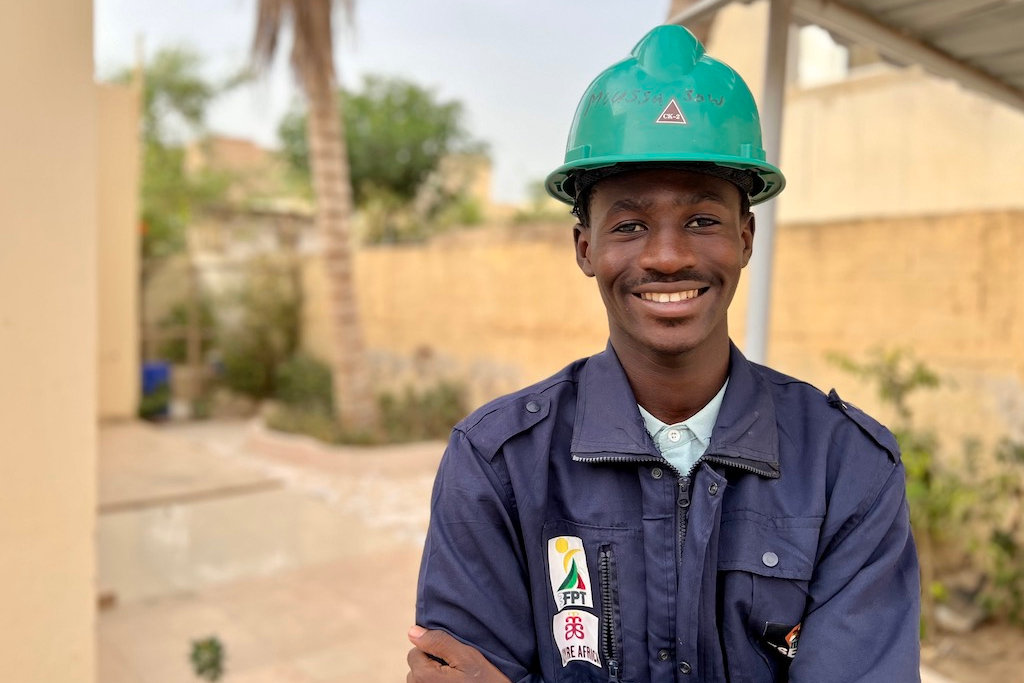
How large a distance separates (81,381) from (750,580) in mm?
2344

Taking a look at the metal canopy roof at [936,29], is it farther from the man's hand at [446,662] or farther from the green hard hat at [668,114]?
the man's hand at [446,662]

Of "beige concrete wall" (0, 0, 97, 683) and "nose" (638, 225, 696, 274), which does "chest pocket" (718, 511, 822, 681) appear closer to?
"nose" (638, 225, 696, 274)

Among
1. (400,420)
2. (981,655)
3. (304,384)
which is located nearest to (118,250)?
(304,384)

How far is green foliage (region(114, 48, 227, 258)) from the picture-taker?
64.5 ft

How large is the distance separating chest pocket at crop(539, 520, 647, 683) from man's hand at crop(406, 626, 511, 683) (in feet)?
0.44

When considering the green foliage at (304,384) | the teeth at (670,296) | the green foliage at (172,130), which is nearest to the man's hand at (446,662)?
the teeth at (670,296)

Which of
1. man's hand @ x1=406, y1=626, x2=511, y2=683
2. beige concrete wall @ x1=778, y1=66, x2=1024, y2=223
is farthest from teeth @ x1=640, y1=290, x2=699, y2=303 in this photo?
beige concrete wall @ x1=778, y1=66, x2=1024, y2=223

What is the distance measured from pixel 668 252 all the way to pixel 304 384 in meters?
10.8

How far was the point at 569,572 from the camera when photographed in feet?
4.88

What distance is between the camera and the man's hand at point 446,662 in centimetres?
141

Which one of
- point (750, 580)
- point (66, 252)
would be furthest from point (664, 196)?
point (66, 252)

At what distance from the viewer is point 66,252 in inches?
108

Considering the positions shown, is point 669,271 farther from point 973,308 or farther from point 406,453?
point 406,453

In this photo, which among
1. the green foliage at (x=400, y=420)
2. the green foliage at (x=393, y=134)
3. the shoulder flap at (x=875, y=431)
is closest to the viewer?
the shoulder flap at (x=875, y=431)
